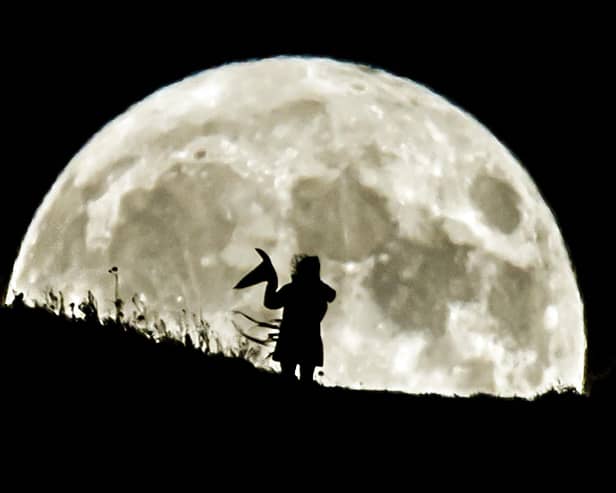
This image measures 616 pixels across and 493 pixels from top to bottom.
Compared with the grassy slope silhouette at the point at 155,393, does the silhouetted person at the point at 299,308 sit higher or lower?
higher

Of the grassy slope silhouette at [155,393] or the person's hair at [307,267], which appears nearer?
the grassy slope silhouette at [155,393]

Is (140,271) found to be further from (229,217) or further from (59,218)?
(59,218)

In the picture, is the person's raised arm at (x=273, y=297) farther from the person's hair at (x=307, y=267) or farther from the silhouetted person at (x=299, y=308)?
the person's hair at (x=307, y=267)

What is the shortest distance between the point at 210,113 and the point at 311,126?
146cm

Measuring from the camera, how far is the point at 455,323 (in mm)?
11391

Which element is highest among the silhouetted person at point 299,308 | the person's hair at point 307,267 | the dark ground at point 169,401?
the person's hair at point 307,267

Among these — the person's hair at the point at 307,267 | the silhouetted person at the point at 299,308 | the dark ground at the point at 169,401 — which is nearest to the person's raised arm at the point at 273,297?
the silhouetted person at the point at 299,308

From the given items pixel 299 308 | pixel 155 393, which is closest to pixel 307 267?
pixel 299 308

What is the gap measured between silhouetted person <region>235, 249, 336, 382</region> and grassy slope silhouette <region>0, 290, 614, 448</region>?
2384 mm

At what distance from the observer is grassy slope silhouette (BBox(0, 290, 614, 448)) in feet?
17.4

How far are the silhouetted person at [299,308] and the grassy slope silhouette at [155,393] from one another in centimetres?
238

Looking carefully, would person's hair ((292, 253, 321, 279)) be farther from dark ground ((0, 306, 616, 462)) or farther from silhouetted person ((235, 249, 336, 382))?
dark ground ((0, 306, 616, 462))

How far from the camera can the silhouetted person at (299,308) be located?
28.8ft

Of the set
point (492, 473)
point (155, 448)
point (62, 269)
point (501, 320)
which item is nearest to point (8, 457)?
point (155, 448)
